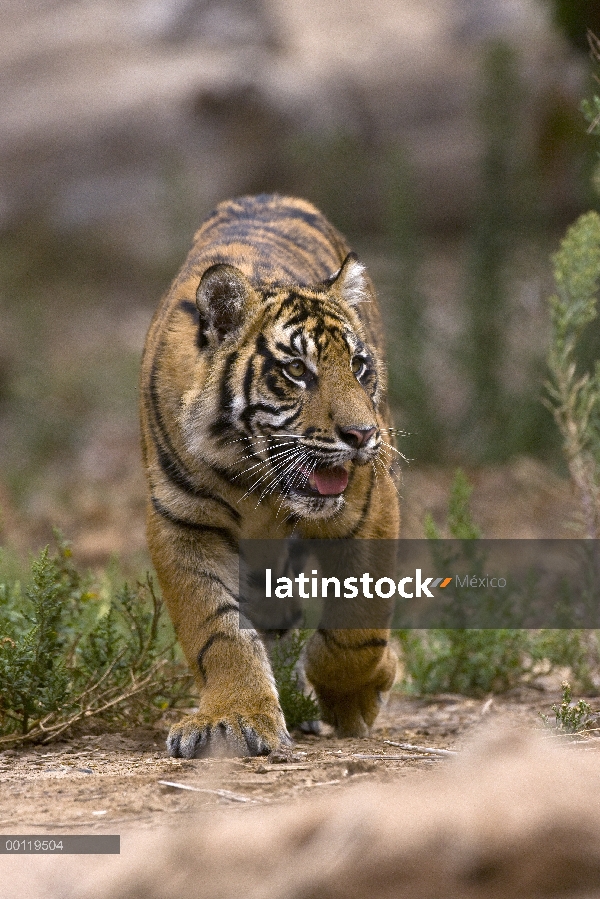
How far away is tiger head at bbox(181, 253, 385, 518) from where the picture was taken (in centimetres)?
390

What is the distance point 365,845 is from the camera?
77.5 inches

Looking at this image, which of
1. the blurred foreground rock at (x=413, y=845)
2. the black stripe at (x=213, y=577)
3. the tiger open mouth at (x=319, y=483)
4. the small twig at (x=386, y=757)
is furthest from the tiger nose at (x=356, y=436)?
the blurred foreground rock at (x=413, y=845)

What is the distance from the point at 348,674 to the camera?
4441 mm

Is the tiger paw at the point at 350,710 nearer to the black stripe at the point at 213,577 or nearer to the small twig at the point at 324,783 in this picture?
the black stripe at the point at 213,577

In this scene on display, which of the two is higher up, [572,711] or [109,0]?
[109,0]

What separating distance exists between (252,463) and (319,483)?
285mm

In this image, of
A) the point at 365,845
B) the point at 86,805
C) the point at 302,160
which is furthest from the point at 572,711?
the point at 302,160

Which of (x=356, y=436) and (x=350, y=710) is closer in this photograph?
(x=356, y=436)

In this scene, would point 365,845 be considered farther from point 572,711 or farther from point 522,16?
point 522,16

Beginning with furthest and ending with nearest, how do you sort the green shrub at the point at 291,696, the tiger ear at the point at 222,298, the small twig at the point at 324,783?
the green shrub at the point at 291,696 → the tiger ear at the point at 222,298 → the small twig at the point at 324,783

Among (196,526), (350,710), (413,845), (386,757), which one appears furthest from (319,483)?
(413,845)

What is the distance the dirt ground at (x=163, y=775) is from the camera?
9.32ft

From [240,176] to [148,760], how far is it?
1171 centimetres

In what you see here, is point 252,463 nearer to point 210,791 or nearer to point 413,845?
point 210,791
